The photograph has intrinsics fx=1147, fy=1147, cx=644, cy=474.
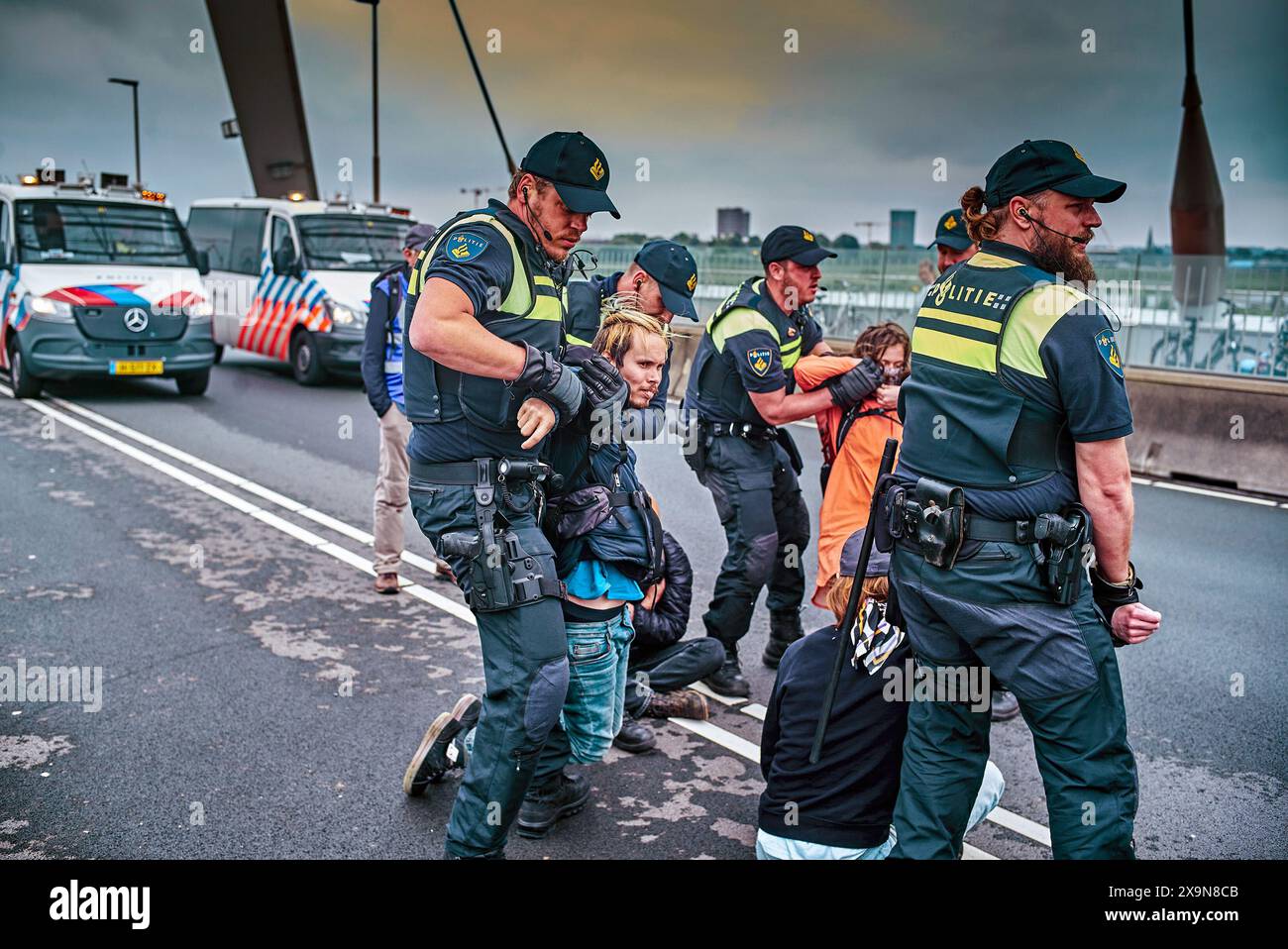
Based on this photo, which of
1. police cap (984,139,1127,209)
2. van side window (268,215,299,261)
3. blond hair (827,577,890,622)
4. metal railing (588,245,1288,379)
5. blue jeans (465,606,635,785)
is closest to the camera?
police cap (984,139,1127,209)

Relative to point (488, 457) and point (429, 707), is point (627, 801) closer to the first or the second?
point (429, 707)

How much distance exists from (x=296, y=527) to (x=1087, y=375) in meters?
5.97

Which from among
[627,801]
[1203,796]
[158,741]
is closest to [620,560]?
[627,801]

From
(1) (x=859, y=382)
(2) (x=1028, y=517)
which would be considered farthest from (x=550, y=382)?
(1) (x=859, y=382)

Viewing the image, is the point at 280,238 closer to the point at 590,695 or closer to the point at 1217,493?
the point at 1217,493

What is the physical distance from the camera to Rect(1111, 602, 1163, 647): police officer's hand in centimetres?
304

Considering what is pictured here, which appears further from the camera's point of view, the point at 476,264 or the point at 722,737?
the point at 722,737

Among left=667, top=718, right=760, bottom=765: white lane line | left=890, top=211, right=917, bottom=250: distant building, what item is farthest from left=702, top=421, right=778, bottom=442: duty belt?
left=890, top=211, right=917, bottom=250: distant building

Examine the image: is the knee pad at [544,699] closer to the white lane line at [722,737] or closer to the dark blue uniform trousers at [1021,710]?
the dark blue uniform trousers at [1021,710]

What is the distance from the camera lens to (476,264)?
3059 millimetres

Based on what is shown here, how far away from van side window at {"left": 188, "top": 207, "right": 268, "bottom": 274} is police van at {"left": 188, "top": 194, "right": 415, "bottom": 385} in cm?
3

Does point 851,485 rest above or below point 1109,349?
below

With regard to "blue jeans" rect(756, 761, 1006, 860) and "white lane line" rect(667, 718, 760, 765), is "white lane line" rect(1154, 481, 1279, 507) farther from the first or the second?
"blue jeans" rect(756, 761, 1006, 860)

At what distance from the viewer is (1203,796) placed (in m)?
4.12
